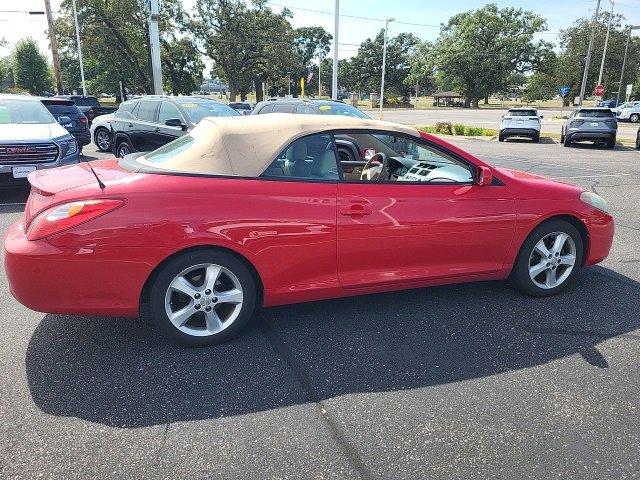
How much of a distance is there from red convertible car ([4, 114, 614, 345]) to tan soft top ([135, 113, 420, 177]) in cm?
1

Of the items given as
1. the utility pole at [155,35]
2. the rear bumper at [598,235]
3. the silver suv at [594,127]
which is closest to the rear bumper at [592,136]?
the silver suv at [594,127]

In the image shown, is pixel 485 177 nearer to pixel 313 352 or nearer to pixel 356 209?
pixel 356 209

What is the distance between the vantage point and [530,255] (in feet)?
13.5

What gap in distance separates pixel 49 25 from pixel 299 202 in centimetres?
3512

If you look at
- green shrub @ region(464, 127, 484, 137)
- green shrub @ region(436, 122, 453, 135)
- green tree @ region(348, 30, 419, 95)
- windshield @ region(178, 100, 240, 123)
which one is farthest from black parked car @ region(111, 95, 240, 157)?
green tree @ region(348, 30, 419, 95)

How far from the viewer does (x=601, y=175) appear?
11555mm

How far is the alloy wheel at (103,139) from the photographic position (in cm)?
1451

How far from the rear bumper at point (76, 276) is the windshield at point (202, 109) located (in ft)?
24.1

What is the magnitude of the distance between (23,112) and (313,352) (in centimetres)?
826

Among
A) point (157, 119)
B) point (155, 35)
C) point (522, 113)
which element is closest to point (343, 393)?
point (157, 119)

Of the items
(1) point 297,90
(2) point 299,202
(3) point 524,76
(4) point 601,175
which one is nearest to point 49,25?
(4) point 601,175

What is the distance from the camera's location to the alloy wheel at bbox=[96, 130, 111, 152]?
14.5 meters

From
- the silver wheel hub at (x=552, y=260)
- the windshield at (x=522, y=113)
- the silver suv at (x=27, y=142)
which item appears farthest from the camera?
the windshield at (x=522, y=113)

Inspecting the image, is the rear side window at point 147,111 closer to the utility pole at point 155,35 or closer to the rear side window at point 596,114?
the utility pole at point 155,35
